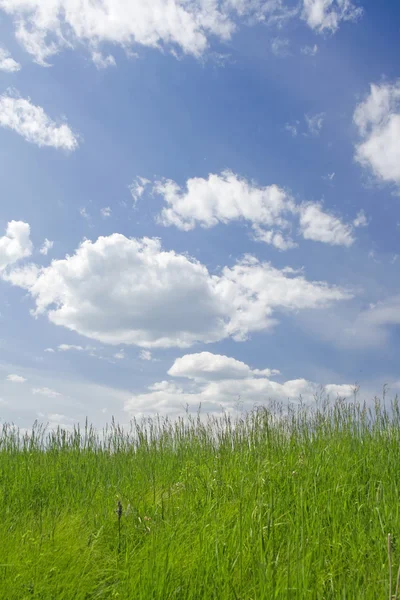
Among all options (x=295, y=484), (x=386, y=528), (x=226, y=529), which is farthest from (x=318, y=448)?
(x=226, y=529)

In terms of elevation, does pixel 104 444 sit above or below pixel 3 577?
above

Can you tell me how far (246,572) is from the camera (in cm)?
369

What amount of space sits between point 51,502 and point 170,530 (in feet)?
9.22

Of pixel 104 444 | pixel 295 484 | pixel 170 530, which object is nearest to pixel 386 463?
pixel 295 484

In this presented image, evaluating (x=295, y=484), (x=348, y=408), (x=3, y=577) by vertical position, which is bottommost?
(x=3, y=577)

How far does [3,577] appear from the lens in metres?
3.76

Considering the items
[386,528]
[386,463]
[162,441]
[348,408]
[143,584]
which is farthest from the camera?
[162,441]

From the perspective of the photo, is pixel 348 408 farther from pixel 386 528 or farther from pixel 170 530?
pixel 170 530

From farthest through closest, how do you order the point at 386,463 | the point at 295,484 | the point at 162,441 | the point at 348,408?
1. the point at 162,441
2. the point at 348,408
3. the point at 386,463
4. the point at 295,484

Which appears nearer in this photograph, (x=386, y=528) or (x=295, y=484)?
(x=386, y=528)

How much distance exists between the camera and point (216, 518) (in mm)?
3645

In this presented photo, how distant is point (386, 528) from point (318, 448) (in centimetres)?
200

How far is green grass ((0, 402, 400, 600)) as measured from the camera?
353cm

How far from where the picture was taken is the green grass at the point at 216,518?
3531mm
